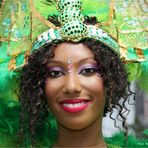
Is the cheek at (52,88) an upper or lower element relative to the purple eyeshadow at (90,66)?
lower

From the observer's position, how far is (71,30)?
229 centimetres

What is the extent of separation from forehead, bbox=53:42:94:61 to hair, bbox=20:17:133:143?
2cm

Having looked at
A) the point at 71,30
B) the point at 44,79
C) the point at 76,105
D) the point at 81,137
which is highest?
the point at 71,30

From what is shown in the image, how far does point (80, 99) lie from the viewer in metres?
2.24

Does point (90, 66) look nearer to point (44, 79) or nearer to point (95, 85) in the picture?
point (95, 85)

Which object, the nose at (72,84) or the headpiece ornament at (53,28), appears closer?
the nose at (72,84)

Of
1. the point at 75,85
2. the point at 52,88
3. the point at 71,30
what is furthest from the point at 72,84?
the point at 71,30

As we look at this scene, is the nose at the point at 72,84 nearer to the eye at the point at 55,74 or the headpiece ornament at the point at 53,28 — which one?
the eye at the point at 55,74

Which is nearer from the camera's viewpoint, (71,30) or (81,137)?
(71,30)

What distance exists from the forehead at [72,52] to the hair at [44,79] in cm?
2

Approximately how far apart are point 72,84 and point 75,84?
1cm

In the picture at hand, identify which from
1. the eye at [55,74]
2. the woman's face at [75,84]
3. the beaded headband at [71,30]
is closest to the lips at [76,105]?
the woman's face at [75,84]

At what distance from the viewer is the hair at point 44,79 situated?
7.58ft

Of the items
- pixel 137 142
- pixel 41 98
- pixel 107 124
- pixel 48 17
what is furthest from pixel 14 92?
pixel 107 124
